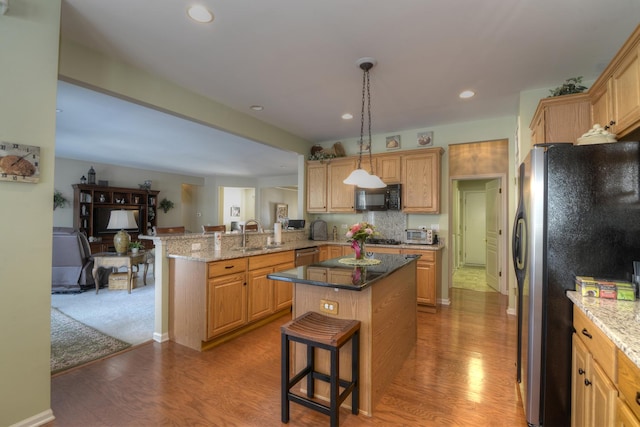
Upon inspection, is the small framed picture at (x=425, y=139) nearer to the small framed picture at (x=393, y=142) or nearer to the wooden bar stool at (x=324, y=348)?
the small framed picture at (x=393, y=142)

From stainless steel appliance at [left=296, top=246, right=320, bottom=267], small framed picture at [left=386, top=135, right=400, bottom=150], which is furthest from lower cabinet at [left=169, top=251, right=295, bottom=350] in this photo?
small framed picture at [left=386, top=135, right=400, bottom=150]

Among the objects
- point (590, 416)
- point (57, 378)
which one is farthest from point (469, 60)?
point (57, 378)

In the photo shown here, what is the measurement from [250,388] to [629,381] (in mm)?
2156

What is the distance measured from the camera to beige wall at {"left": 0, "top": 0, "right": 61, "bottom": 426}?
5.61ft

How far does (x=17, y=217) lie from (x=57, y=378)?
147 cm

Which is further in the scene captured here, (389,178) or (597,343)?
(389,178)

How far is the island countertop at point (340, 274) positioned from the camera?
1.88 metres

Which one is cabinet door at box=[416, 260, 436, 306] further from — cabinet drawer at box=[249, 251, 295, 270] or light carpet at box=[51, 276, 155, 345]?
light carpet at box=[51, 276, 155, 345]

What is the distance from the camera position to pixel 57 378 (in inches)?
93.4

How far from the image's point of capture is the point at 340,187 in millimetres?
4988

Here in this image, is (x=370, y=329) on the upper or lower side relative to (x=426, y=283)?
upper

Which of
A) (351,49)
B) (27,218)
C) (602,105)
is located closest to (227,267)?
(27,218)

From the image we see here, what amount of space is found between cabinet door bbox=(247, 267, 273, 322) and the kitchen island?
1.20 metres

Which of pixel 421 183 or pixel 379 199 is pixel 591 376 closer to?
pixel 421 183
